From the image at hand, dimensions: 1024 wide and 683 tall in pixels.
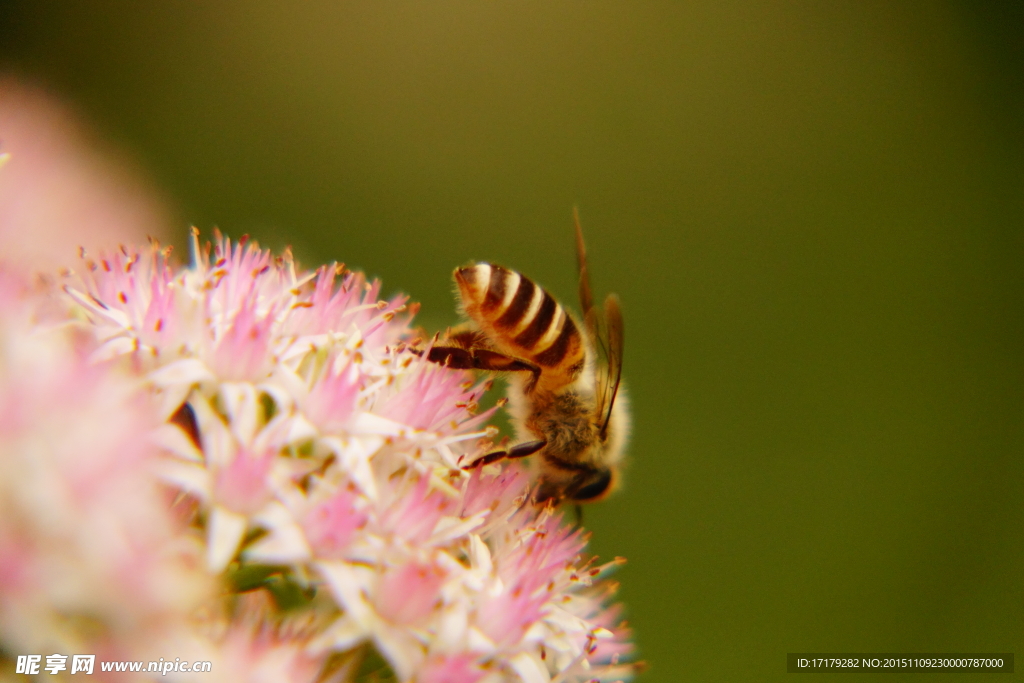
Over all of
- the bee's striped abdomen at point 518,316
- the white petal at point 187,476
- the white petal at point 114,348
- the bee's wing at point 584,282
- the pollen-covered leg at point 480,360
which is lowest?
the white petal at point 187,476

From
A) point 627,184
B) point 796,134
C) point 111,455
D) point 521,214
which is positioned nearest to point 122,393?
point 111,455

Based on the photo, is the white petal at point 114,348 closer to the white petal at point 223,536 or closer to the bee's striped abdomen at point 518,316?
the white petal at point 223,536

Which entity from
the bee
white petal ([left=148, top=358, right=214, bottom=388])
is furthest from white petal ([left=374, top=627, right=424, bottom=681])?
the bee

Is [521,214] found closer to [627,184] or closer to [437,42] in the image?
[627,184]

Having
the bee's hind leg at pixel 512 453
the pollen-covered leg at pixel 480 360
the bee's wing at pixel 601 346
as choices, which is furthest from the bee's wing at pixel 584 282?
the bee's hind leg at pixel 512 453

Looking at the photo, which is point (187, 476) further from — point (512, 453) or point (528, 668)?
point (512, 453)

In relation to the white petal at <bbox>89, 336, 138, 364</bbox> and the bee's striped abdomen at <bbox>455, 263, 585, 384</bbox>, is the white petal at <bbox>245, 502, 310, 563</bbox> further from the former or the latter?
the bee's striped abdomen at <bbox>455, 263, 585, 384</bbox>

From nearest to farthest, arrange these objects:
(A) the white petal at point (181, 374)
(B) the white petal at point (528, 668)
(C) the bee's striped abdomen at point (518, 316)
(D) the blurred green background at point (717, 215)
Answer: (A) the white petal at point (181, 374) < (B) the white petal at point (528, 668) < (C) the bee's striped abdomen at point (518, 316) < (D) the blurred green background at point (717, 215)
